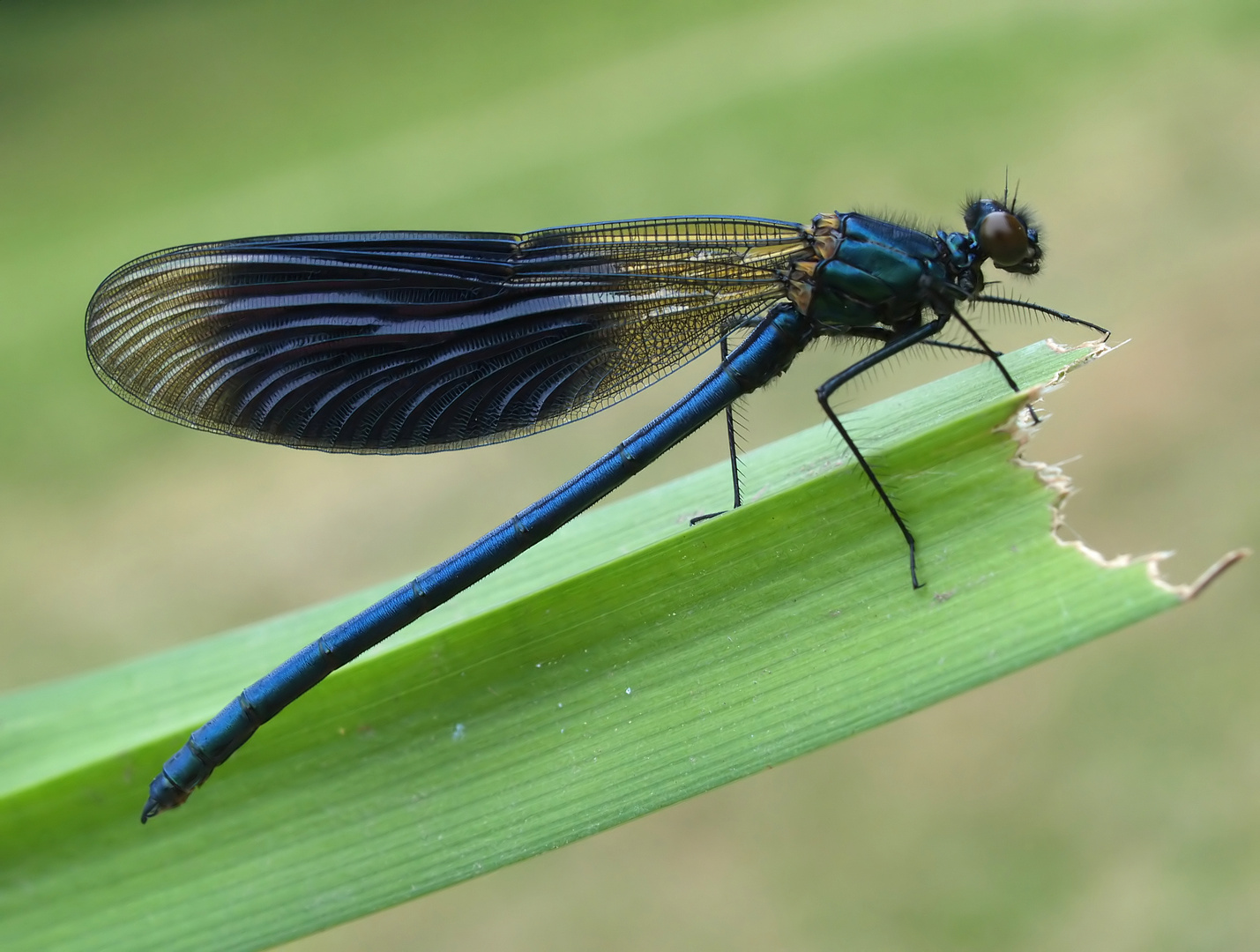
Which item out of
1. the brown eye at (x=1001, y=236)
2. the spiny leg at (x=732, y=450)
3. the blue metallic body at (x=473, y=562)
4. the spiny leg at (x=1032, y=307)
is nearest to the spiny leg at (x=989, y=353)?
the spiny leg at (x=1032, y=307)

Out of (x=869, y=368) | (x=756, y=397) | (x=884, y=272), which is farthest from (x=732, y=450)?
(x=756, y=397)

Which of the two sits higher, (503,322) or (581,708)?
(503,322)

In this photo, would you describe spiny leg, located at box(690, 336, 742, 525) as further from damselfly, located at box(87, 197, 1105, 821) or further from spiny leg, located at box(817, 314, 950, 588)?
spiny leg, located at box(817, 314, 950, 588)

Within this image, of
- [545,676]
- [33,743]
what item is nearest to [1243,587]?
[545,676]

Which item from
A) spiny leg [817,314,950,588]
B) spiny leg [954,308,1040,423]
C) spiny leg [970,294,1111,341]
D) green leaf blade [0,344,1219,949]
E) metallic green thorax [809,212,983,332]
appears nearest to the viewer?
green leaf blade [0,344,1219,949]

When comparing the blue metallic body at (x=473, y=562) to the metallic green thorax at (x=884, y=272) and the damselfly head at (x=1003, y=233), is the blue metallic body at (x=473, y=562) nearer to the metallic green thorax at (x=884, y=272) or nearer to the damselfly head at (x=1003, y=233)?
the metallic green thorax at (x=884, y=272)

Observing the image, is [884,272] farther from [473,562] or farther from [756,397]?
[756,397]

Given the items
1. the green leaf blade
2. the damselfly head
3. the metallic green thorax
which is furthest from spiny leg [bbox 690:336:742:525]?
the damselfly head
